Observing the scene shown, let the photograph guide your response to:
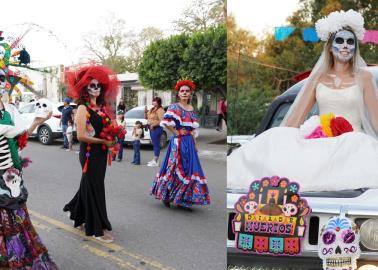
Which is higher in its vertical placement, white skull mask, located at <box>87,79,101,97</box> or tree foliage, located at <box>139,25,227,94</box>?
tree foliage, located at <box>139,25,227,94</box>

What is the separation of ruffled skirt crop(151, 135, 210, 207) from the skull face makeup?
3908mm

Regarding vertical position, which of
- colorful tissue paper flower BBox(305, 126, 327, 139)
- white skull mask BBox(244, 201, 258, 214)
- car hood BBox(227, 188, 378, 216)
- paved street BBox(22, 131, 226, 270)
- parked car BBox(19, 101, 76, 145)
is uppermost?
colorful tissue paper flower BBox(305, 126, 327, 139)

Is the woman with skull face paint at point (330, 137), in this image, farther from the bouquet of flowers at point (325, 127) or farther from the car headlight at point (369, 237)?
the car headlight at point (369, 237)

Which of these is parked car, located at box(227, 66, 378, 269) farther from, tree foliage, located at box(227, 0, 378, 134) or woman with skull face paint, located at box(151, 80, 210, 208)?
woman with skull face paint, located at box(151, 80, 210, 208)

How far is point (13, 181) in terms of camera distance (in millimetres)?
3410

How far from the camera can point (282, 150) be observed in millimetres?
1999

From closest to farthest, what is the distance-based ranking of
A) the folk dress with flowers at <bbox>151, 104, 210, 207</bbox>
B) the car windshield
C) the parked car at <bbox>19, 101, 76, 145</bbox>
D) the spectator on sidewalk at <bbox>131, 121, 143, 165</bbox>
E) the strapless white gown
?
the strapless white gown → the folk dress with flowers at <bbox>151, 104, 210, 207</bbox> → the spectator on sidewalk at <bbox>131, 121, 143, 165</bbox> → the car windshield → the parked car at <bbox>19, 101, 76, 145</bbox>

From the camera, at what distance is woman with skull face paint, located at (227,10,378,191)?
189 cm

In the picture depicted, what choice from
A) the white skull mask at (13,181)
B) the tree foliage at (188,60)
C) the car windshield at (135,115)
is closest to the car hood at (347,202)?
the white skull mask at (13,181)

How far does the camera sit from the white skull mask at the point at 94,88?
4543 millimetres

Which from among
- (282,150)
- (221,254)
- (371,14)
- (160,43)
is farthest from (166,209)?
(160,43)

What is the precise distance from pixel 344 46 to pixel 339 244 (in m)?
0.82

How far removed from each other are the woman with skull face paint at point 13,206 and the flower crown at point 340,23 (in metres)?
2.40

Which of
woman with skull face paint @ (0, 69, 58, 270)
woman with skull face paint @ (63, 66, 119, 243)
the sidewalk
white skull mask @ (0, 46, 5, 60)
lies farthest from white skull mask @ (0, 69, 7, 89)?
the sidewalk
